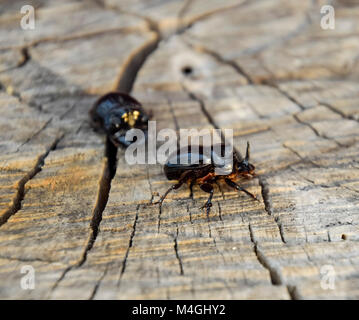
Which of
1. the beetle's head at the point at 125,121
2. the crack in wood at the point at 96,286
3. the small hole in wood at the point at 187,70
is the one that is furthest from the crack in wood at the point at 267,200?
the small hole in wood at the point at 187,70

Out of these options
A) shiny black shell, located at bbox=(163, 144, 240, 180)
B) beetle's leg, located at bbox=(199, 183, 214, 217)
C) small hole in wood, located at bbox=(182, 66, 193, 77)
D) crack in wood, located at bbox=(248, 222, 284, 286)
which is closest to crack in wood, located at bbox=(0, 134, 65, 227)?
shiny black shell, located at bbox=(163, 144, 240, 180)

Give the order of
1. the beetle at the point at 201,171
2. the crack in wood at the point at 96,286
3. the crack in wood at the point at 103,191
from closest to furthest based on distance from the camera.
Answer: the crack in wood at the point at 96,286, the crack in wood at the point at 103,191, the beetle at the point at 201,171

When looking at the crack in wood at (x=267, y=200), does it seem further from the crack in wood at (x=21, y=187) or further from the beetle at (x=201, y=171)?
the crack in wood at (x=21, y=187)

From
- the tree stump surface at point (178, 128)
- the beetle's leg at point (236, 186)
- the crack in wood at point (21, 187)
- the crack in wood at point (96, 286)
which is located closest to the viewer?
the crack in wood at point (96, 286)

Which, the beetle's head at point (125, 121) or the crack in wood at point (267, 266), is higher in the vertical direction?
the beetle's head at point (125, 121)

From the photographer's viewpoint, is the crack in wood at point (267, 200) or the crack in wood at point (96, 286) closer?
the crack in wood at point (96, 286)

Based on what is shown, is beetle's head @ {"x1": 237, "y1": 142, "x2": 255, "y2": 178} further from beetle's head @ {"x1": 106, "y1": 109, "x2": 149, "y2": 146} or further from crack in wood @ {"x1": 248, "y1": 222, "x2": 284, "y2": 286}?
beetle's head @ {"x1": 106, "y1": 109, "x2": 149, "y2": 146}
